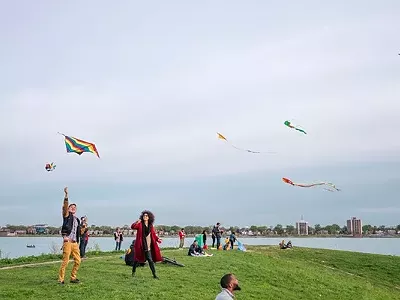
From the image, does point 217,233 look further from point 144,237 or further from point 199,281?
point 144,237

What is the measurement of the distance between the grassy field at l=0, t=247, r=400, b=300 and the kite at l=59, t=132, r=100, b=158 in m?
4.29

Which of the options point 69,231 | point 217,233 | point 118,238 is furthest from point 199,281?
point 118,238

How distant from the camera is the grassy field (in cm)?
1623

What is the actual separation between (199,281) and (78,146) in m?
6.60

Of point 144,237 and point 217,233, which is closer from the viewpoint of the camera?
point 144,237

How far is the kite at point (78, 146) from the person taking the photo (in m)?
19.0

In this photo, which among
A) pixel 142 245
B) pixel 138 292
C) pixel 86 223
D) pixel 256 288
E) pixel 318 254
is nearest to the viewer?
pixel 138 292

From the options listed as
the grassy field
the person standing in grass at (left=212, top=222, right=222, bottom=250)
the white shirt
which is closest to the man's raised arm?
the grassy field

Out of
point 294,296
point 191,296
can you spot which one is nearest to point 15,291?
point 191,296

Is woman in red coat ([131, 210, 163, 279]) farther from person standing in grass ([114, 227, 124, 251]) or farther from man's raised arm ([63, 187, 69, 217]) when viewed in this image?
person standing in grass ([114, 227, 124, 251])

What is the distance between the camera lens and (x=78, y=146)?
62.8 feet

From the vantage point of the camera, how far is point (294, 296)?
21.7m

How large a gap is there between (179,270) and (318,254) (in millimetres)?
20159

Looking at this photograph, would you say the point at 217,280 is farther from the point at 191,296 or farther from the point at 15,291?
the point at 15,291
